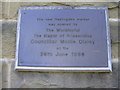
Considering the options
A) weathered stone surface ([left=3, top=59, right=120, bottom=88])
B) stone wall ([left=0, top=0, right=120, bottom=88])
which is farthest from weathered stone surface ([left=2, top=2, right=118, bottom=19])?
weathered stone surface ([left=3, top=59, right=120, bottom=88])

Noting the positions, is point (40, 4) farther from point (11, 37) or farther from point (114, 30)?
point (114, 30)

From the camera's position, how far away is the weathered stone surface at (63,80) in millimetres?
1560

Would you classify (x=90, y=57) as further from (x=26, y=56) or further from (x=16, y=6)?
(x=16, y=6)

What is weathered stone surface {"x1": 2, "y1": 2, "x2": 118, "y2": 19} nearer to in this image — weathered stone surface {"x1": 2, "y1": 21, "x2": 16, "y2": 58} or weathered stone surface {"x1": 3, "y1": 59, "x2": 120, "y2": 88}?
weathered stone surface {"x1": 2, "y1": 21, "x2": 16, "y2": 58}

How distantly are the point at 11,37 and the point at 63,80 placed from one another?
1.62 ft

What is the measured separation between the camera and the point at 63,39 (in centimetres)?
159

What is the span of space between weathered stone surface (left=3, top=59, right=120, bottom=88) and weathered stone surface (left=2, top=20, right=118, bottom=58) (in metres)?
0.14

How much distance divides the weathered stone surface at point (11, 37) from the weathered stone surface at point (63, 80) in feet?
0.45

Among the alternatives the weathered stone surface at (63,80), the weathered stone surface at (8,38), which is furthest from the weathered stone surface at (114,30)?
the weathered stone surface at (8,38)

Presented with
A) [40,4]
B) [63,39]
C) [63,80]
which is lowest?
[63,80]

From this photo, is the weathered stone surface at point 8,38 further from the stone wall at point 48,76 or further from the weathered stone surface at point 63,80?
the weathered stone surface at point 63,80

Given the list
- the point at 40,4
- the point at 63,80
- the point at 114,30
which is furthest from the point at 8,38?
the point at 114,30

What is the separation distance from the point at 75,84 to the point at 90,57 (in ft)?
0.70

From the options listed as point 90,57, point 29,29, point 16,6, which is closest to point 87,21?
point 90,57
